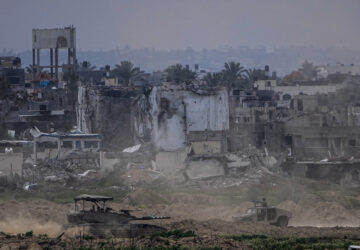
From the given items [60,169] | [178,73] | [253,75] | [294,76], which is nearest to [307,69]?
[253,75]

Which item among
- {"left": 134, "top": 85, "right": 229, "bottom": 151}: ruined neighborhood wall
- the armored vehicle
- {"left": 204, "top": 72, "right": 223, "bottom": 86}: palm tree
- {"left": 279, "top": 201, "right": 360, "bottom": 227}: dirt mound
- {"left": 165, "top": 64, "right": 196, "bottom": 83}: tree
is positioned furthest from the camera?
{"left": 165, "top": 64, "right": 196, "bottom": 83}: tree

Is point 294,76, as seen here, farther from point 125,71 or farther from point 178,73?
point 125,71

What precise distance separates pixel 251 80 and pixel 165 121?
51388 mm

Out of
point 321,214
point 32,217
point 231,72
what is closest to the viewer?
point 32,217

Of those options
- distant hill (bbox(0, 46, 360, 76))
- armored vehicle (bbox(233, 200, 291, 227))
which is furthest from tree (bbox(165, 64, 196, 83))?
armored vehicle (bbox(233, 200, 291, 227))

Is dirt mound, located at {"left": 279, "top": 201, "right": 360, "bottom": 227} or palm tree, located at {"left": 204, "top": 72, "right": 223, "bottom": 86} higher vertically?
palm tree, located at {"left": 204, "top": 72, "right": 223, "bottom": 86}

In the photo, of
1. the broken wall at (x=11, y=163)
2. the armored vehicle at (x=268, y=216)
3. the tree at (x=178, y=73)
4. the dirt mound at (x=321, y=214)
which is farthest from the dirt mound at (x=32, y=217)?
the tree at (x=178, y=73)

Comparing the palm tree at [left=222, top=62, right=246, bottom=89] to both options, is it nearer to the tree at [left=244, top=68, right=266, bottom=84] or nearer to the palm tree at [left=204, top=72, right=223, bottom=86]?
the palm tree at [left=204, top=72, right=223, bottom=86]

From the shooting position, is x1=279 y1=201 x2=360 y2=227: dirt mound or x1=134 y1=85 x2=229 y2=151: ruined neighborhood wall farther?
x1=134 y1=85 x2=229 y2=151: ruined neighborhood wall

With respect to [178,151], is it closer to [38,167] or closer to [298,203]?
[38,167]

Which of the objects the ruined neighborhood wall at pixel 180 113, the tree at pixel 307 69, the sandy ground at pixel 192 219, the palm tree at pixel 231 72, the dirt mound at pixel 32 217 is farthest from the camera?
the tree at pixel 307 69

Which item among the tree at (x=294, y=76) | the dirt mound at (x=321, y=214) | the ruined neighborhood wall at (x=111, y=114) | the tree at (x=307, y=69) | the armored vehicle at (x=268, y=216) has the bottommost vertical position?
the dirt mound at (x=321, y=214)

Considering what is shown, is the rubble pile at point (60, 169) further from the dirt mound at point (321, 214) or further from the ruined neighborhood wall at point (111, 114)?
the dirt mound at point (321, 214)

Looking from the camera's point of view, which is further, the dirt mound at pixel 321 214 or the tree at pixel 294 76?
the tree at pixel 294 76
